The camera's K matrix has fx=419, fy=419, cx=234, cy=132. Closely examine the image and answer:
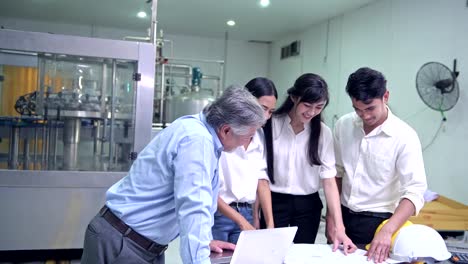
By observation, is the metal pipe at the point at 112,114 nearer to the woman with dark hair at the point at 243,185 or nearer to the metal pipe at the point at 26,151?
the metal pipe at the point at 26,151

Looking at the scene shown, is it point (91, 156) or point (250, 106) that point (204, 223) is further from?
point (91, 156)

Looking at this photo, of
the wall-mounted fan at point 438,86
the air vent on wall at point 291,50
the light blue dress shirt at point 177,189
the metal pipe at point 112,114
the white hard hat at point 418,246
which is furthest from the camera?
the air vent on wall at point 291,50

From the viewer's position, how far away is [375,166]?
1663 millimetres

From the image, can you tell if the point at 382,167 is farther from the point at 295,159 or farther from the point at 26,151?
the point at 26,151

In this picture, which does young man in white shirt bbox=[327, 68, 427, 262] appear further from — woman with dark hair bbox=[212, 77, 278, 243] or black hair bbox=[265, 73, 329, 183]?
woman with dark hair bbox=[212, 77, 278, 243]

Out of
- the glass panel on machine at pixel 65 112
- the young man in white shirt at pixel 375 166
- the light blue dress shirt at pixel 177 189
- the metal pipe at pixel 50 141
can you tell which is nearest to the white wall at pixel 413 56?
the young man in white shirt at pixel 375 166

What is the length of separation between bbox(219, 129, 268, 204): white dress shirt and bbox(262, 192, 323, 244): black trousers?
177mm

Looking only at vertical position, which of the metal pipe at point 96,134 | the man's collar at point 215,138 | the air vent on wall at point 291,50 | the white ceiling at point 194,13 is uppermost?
the white ceiling at point 194,13

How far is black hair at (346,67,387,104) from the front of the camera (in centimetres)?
154

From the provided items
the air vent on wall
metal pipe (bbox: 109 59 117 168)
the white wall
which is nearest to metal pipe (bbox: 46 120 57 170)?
metal pipe (bbox: 109 59 117 168)

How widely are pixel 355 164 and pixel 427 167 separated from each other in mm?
2747

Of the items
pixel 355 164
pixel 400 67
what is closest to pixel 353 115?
pixel 355 164

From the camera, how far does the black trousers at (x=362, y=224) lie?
1.68 metres

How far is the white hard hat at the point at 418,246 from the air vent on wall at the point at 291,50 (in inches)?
224
